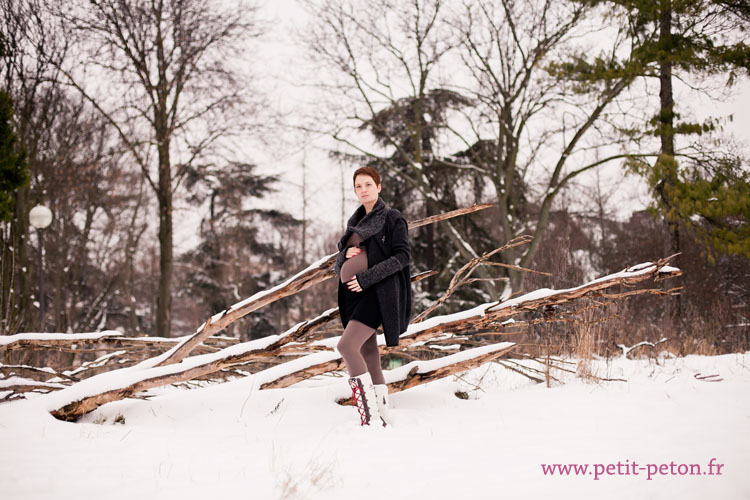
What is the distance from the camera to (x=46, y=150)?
12727 mm

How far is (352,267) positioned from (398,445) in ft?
3.43

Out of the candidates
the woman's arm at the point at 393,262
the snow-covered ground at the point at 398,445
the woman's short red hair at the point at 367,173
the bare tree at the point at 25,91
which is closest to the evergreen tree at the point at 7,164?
the bare tree at the point at 25,91

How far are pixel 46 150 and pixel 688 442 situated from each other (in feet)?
48.9

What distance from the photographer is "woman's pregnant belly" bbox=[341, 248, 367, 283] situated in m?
2.96

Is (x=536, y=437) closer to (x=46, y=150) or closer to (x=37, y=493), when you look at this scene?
(x=37, y=493)

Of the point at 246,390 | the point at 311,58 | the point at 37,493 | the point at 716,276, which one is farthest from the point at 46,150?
the point at 716,276

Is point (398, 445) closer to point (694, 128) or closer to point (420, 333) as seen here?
point (420, 333)

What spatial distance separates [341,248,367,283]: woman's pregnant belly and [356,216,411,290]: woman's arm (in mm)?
104

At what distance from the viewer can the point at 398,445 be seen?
2.54 metres

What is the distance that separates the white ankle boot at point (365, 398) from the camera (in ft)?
9.52

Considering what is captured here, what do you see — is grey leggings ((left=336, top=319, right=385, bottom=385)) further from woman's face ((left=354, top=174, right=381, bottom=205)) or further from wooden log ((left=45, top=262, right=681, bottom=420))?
woman's face ((left=354, top=174, right=381, bottom=205))

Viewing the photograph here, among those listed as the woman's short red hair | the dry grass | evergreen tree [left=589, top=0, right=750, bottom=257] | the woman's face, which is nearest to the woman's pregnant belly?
the woman's face

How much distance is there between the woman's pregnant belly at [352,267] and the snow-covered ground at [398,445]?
0.90m

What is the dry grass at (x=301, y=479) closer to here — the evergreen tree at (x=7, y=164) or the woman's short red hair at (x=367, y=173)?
the woman's short red hair at (x=367, y=173)
